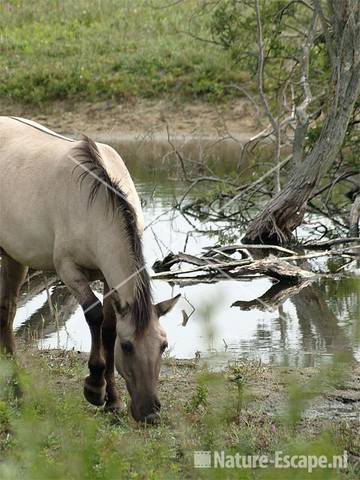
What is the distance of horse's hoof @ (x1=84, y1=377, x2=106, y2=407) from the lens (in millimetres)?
6102

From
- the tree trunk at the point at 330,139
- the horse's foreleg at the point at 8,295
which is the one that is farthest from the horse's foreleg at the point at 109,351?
the tree trunk at the point at 330,139

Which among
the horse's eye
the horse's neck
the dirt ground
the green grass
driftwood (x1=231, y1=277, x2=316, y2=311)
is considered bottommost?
the horse's eye

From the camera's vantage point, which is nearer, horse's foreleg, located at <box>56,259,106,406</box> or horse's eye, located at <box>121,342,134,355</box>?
horse's eye, located at <box>121,342,134,355</box>

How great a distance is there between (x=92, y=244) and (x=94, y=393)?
787mm

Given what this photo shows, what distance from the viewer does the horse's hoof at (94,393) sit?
6102 millimetres

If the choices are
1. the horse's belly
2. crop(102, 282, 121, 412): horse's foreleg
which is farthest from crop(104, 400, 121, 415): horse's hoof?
the horse's belly

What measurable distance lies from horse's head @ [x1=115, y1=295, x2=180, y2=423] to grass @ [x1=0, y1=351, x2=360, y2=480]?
99 millimetres

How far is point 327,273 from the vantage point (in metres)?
10.5

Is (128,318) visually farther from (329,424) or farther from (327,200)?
(327,200)

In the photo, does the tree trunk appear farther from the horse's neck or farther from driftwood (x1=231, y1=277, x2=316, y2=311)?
the horse's neck

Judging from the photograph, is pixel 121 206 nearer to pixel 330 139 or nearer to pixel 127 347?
pixel 127 347

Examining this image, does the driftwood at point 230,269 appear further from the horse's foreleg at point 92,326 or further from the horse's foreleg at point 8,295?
the horse's foreleg at point 92,326

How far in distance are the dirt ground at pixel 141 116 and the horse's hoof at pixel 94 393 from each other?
45.2ft

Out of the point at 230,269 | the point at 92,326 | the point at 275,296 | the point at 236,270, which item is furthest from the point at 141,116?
the point at 92,326
